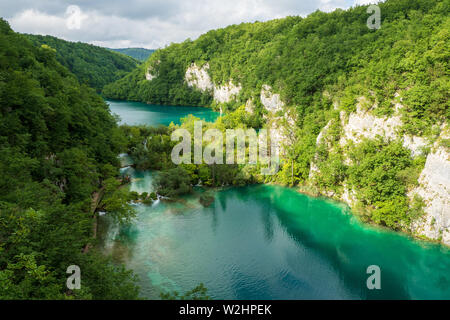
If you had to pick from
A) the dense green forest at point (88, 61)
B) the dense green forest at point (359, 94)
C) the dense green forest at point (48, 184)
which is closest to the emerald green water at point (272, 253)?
the dense green forest at point (48, 184)

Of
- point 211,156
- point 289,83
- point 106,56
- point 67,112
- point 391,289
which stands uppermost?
point 106,56

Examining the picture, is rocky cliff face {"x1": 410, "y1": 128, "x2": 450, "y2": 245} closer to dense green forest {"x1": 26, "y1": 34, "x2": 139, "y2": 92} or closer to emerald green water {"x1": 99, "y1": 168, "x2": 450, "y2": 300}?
emerald green water {"x1": 99, "y1": 168, "x2": 450, "y2": 300}

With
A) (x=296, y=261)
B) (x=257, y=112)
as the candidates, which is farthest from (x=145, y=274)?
(x=257, y=112)

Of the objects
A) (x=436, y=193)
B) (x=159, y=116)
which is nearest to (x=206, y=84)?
(x=159, y=116)

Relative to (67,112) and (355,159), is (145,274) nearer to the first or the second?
(67,112)

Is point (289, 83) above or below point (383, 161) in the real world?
above

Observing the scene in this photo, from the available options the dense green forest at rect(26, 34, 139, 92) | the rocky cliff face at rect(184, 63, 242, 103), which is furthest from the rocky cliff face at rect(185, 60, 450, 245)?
the dense green forest at rect(26, 34, 139, 92)
